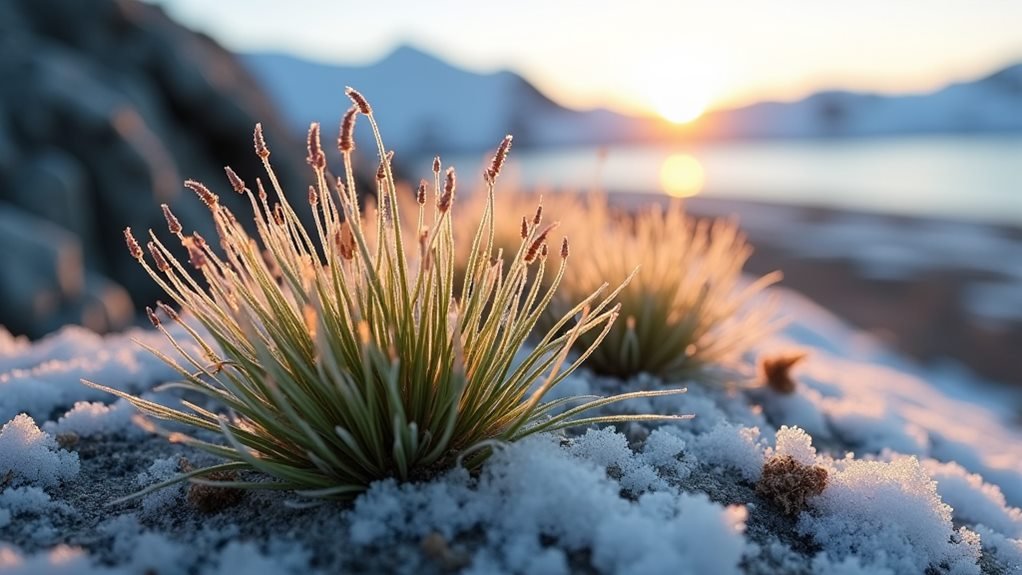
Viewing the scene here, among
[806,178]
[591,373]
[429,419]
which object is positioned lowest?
[806,178]

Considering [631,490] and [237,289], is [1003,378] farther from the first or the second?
[237,289]

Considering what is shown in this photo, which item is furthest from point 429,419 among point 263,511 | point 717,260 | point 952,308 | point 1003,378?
point 952,308

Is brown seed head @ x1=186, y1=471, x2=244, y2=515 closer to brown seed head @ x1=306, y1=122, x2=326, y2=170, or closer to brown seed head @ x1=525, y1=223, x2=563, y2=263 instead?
→ brown seed head @ x1=306, y1=122, x2=326, y2=170

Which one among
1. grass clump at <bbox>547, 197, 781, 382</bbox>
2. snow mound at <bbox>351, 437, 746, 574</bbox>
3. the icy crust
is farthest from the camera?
grass clump at <bbox>547, 197, 781, 382</bbox>

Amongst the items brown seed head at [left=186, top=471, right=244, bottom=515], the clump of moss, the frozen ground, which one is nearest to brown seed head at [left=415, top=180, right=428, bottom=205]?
the frozen ground

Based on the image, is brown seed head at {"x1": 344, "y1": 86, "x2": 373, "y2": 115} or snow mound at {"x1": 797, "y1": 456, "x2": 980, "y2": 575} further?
snow mound at {"x1": 797, "y1": 456, "x2": 980, "y2": 575}

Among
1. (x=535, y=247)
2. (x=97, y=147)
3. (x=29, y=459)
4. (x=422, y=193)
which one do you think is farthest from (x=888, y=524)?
(x=97, y=147)
